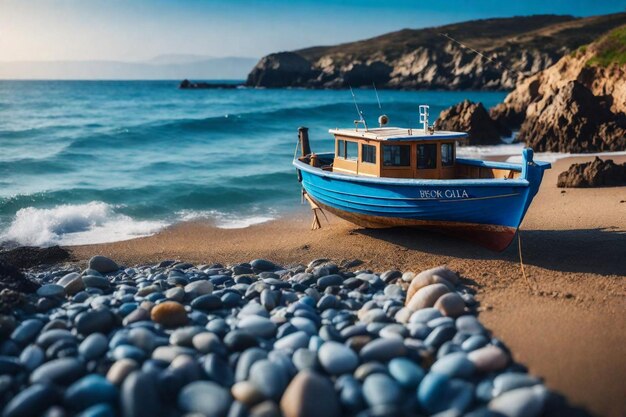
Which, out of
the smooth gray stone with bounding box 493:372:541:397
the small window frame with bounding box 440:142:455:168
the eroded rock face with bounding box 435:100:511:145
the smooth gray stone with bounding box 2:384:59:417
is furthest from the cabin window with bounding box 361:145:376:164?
the eroded rock face with bounding box 435:100:511:145

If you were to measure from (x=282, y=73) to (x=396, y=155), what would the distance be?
114790 mm

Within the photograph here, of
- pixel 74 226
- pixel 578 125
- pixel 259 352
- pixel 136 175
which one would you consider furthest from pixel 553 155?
pixel 259 352

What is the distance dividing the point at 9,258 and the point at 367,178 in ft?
24.1

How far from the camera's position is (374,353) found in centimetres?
669

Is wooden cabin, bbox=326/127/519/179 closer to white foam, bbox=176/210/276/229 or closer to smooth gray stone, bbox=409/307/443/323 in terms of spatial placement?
white foam, bbox=176/210/276/229

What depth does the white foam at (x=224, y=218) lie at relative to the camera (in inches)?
658

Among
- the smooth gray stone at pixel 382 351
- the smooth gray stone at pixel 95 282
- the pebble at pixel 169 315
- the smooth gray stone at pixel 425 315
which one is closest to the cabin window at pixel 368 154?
the smooth gray stone at pixel 425 315

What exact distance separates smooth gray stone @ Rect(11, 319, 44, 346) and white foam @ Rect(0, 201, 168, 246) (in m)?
7.54

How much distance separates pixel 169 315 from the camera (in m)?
7.67

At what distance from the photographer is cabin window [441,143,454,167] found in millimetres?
13073

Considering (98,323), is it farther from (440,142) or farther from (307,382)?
(440,142)

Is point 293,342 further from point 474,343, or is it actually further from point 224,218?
point 224,218

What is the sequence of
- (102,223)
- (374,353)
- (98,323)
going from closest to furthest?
(374,353) → (98,323) → (102,223)

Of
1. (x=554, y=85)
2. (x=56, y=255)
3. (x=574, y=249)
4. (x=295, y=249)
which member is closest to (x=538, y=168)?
(x=574, y=249)
